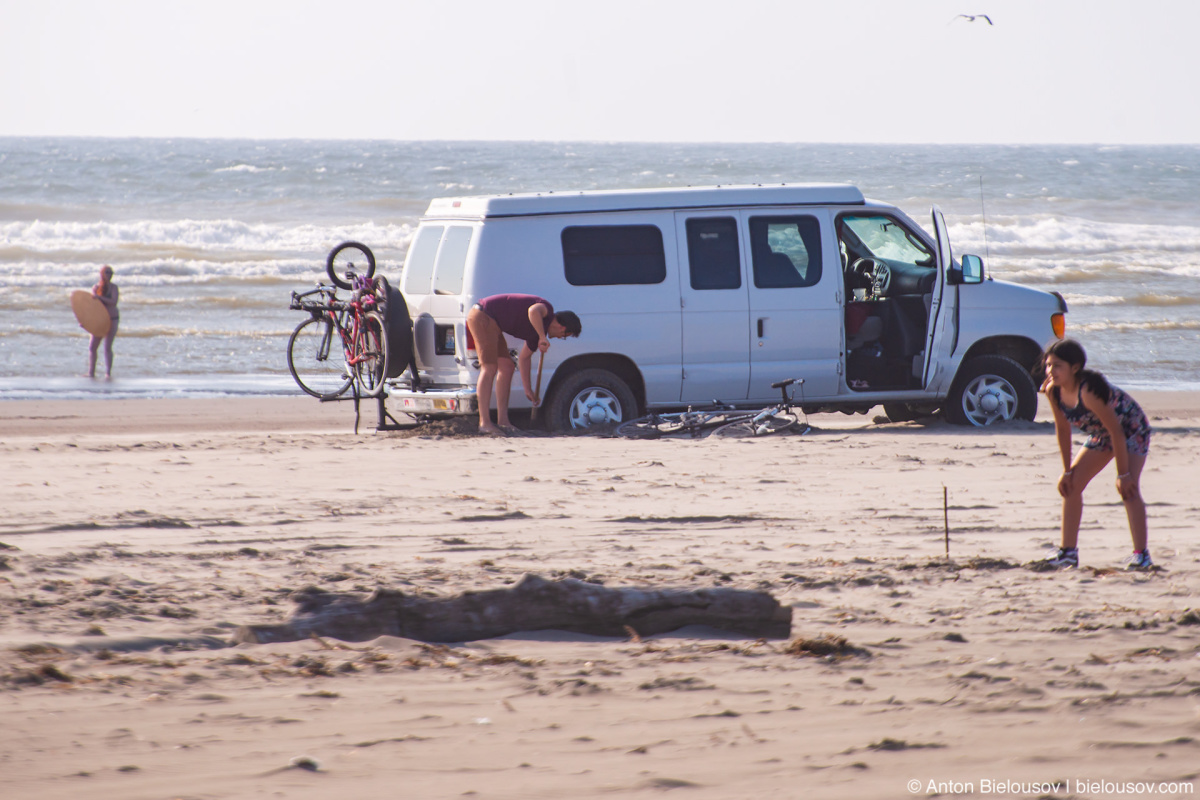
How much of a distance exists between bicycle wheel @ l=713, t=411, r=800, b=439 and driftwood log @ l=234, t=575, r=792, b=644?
213 inches

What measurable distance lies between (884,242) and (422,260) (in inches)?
158

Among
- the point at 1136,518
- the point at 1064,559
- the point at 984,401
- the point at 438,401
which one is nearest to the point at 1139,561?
the point at 1136,518

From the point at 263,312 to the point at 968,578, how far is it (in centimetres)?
1763

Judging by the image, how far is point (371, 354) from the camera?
10430 millimetres

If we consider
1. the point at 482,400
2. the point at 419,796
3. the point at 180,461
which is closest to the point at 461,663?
the point at 419,796

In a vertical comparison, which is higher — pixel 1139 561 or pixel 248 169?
pixel 248 169

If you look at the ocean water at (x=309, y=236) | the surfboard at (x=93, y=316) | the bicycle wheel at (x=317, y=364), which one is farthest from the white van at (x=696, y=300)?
the surfboard at (x=93, y=316)

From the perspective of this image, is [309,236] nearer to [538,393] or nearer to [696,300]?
[538,393]

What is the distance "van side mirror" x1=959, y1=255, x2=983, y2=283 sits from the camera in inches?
410

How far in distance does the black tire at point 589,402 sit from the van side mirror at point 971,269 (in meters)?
2.99

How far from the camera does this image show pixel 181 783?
10.1 ft

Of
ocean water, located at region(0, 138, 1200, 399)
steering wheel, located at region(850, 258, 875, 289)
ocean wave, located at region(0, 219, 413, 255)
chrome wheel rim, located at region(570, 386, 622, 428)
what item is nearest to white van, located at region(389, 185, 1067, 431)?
chrome wheel rim, located at region(570, 386, 622, 428)

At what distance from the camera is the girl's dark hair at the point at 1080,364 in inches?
221

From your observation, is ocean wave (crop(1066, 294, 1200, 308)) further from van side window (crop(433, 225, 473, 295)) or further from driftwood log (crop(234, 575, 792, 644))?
driftwood log (crop(234, 575, 792, 644))
